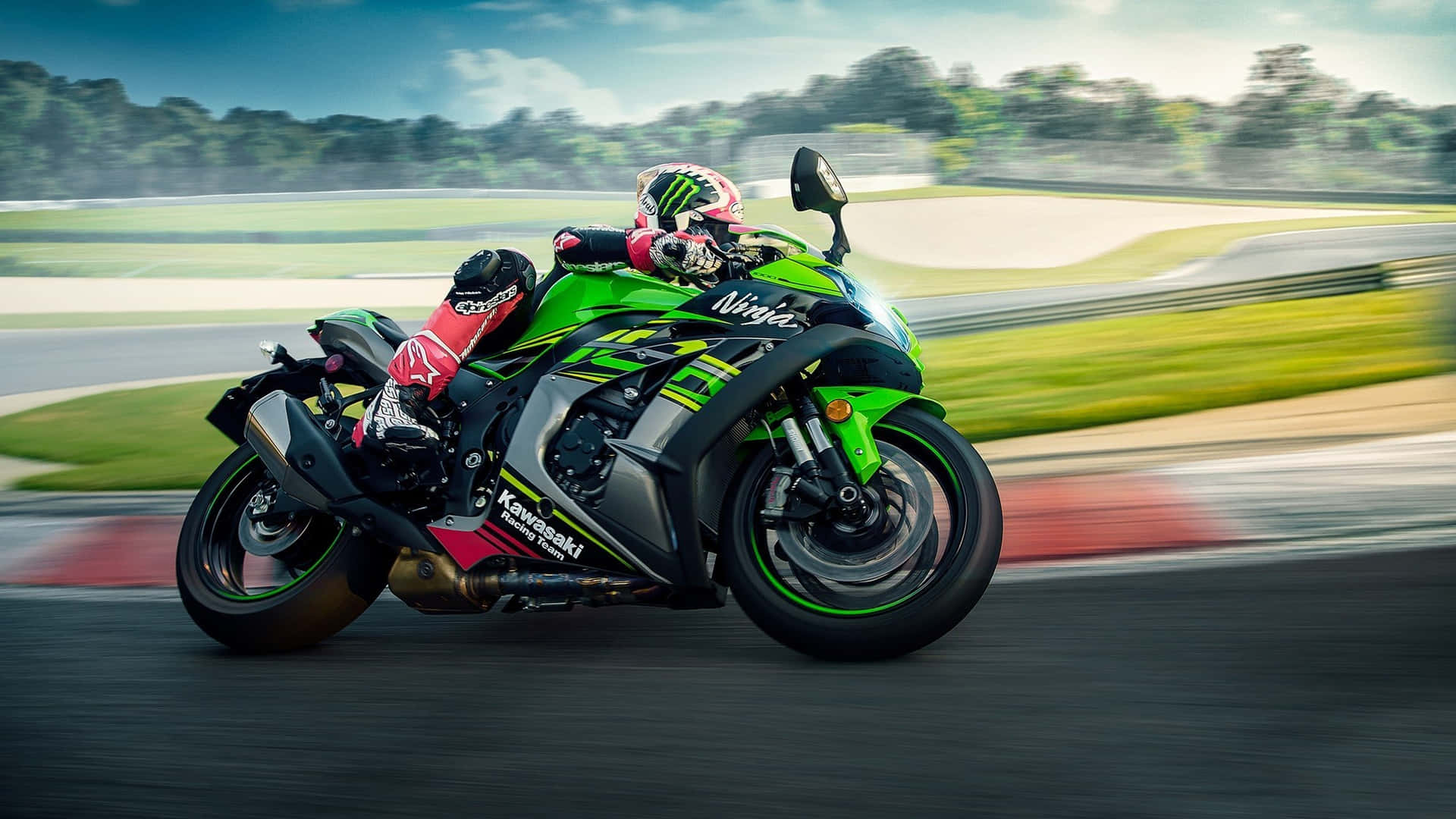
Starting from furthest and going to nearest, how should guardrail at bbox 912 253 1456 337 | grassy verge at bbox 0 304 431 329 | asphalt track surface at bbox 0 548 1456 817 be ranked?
grassy verge at bbox 0 304 431 329 → guardrail at bbox 912 253 1456 337 → asphalt track surface at bbox 0 548 1456 817

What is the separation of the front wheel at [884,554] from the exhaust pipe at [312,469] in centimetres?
105

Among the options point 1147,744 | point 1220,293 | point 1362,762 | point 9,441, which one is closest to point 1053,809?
point 1147,744

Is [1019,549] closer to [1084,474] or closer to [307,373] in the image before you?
[1084,474]

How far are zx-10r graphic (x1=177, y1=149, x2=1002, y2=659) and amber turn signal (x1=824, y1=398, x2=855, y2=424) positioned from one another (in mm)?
12

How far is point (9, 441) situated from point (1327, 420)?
10025 mm

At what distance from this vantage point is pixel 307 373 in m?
4.54

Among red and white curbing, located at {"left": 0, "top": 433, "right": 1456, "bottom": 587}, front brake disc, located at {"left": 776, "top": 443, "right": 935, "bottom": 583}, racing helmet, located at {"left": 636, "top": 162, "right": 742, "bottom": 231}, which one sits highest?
racing helmet, located at {"left": 636, "top": 162, "right": 742, "bottom": 231}

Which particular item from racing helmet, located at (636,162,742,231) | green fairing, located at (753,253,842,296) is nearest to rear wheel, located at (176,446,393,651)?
racing helmet, located at (636,162,742,231)

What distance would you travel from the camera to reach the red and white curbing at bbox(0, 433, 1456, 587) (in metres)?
4.97

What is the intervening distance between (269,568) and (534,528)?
4.32ft

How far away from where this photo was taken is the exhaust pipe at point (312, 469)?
3.94m

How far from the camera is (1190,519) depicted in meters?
5.48

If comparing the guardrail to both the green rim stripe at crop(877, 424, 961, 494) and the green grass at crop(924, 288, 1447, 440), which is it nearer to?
the green grass at crop(924, 288, 1447, 440)

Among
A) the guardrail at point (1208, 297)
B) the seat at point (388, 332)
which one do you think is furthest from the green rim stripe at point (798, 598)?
the guardrail at point (1208, 297)
